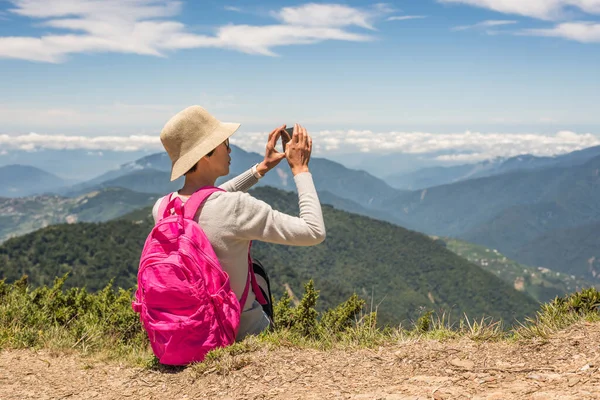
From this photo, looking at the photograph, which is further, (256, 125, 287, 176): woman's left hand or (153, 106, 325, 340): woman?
(256, 125, 287, 176): woman's left hand

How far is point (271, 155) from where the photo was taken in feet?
15.9

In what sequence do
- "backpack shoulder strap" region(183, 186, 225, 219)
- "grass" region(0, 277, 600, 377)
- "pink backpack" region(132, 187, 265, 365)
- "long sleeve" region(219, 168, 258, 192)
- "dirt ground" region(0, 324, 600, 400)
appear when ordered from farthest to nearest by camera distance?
1. "long sleeve" region(219, 168, 258, 192)
2. "grass" region(0, 277, 600, 377)
3. "backpack shoulder strap" region(183, 186, 225, 219)
4. "pink backpack" region(132, 187, 265, 365)
5. "dirt ground" region(0, 324, 600, 400)

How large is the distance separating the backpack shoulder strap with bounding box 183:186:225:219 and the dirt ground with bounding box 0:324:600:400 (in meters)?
1.39

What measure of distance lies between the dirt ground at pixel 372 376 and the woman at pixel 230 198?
0.87 metres

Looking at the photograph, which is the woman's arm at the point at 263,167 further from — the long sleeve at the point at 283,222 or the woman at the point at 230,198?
the long sleeve at the point at 283,222

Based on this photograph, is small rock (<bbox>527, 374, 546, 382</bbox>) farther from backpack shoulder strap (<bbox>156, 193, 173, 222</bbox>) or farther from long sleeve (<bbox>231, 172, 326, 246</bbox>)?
backpack shoulder strap (<bbox>156, 193, 173, 222</bbox>)

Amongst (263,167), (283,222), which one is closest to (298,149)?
(283,222)

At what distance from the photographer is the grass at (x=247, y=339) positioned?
180 inches

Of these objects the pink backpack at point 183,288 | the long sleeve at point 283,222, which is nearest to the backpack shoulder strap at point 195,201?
the pink backpack at point 183,288

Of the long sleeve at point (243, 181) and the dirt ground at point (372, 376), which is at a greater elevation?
the long sleeve at point (243, 181)

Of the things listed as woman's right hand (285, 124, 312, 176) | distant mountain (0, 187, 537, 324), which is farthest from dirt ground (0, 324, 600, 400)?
distant mountain (0, 187, 537, 324)

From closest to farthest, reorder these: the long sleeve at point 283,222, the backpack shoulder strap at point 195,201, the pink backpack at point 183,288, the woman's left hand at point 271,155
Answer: the long sleeve at point 283,222, the pink backpack at point 183,288, the backpack shoulder strap at point 195,201, the woman's left hand at point 271,155

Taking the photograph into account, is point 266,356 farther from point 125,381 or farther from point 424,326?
point 424,326

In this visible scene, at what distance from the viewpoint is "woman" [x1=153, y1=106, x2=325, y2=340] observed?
12.4 ft
